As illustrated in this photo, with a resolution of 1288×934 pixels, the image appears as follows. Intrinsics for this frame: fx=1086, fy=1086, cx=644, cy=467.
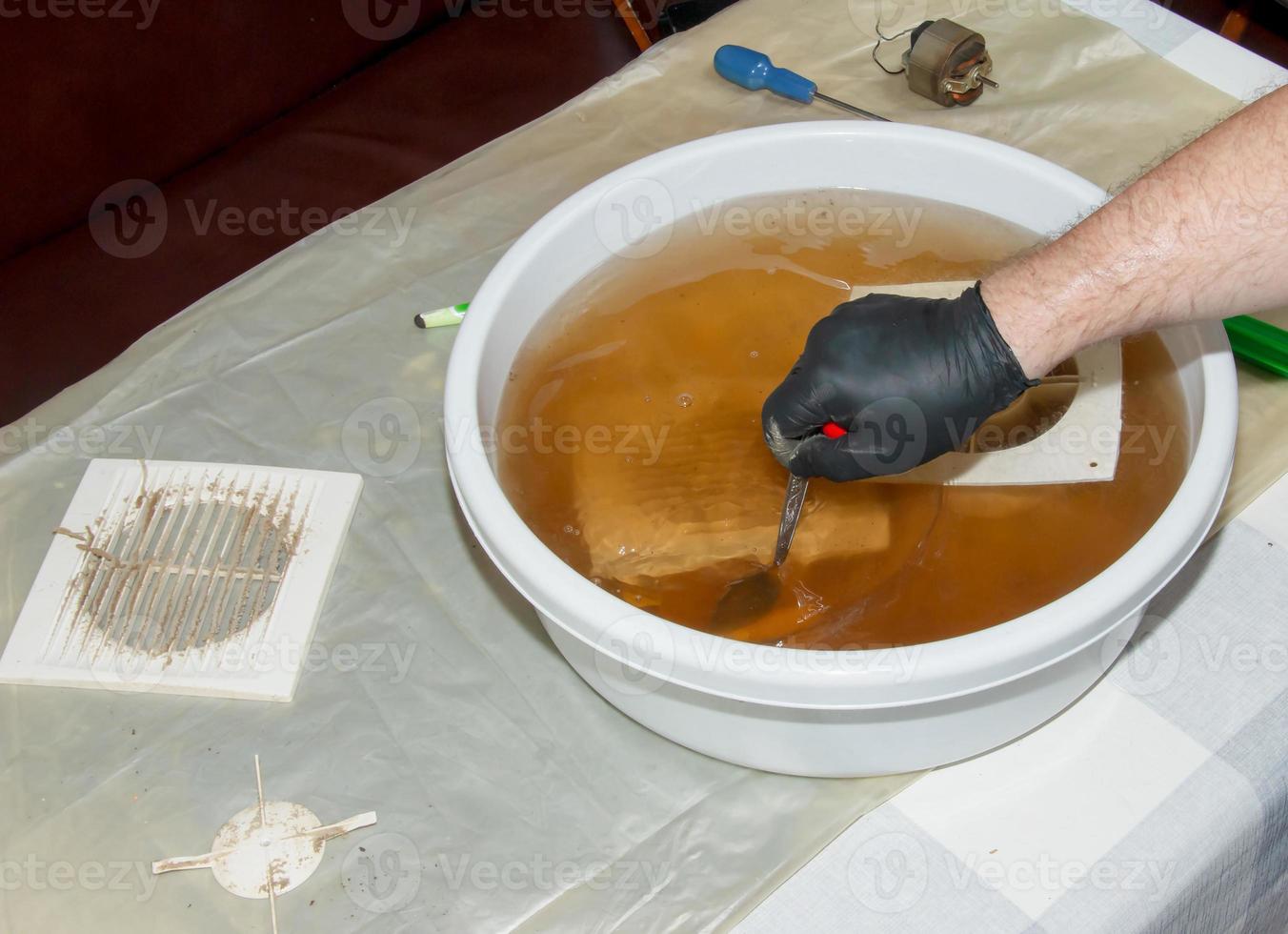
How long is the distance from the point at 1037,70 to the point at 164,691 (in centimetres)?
109

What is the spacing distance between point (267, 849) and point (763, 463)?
0.49 meters

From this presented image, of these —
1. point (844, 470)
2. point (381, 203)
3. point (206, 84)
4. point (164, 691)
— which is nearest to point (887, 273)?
point (844, 470)

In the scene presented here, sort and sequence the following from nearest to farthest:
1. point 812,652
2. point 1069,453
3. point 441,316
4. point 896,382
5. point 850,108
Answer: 1. point 812,652
2. point 896,382
3. point 1069,453
4. point 441,316
5. point 850,108

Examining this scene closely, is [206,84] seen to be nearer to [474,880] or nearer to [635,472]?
[635,472]

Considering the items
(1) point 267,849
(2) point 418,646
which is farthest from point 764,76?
(1) point 267,849

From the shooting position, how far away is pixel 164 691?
89cm

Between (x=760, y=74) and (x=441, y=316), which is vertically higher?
(x=760, y=74)

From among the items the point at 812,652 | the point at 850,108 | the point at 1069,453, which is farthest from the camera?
the point at 850,108

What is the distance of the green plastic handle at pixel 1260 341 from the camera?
0.93 meters

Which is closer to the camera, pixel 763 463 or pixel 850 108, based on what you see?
pixel 763 463

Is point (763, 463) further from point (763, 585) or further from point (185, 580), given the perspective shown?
point (185, 580)

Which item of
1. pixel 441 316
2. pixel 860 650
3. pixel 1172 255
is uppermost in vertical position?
pixel 1172 255

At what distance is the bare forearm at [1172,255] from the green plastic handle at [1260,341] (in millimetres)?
239

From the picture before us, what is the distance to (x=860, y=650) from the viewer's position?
65 cm
